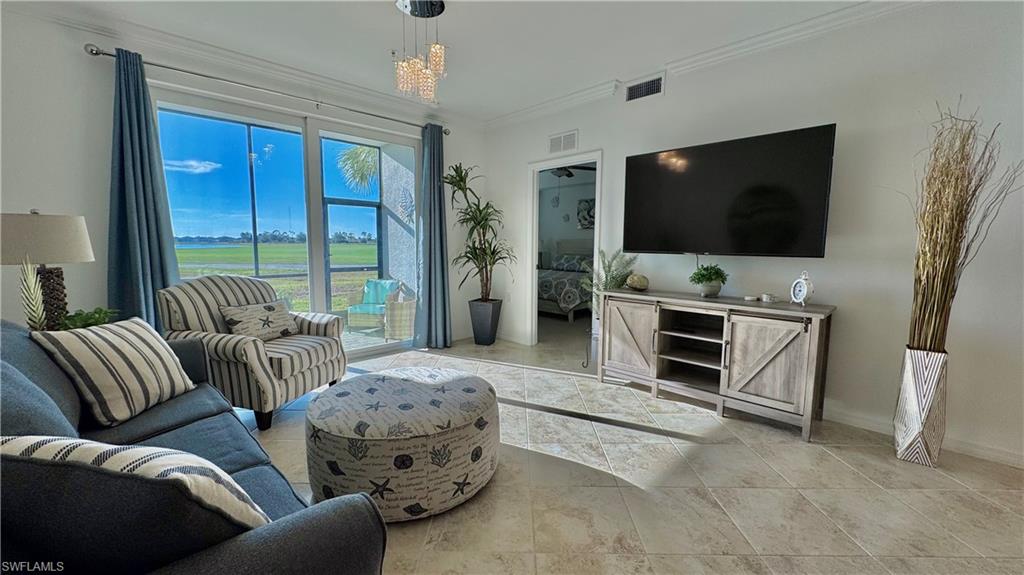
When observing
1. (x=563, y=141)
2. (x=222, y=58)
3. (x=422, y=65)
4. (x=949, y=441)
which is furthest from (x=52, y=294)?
(x=949, y=441)

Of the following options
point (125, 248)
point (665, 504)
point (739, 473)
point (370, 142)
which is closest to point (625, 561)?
point (665, 504)

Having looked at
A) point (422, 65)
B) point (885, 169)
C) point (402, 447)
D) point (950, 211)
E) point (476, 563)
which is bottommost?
point (476, 563)

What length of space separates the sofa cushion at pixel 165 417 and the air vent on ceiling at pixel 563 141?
3.48 meters

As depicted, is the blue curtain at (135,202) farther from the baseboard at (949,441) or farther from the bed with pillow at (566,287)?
the baseboard at (949,441)

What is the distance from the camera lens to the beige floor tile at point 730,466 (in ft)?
6.57

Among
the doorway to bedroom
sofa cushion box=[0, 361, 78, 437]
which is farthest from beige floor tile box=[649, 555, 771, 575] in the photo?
the doorway to bedroom

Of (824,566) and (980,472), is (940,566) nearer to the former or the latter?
(824,566)

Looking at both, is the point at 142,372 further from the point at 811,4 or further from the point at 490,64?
the point at 811,4

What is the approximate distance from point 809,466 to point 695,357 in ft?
3.17

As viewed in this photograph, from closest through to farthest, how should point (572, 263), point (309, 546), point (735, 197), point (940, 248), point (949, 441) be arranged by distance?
point (309, 546)
point (940, 248)
point (949, 441)
point (735, 197)
point (572, 263)

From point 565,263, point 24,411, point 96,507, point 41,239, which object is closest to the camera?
point 96,507

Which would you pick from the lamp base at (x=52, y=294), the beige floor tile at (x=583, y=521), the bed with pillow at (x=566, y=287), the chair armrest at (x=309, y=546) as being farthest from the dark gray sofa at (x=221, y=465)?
the bed with pillow at (x=566, y=287)

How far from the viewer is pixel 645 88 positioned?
3457 millimetres

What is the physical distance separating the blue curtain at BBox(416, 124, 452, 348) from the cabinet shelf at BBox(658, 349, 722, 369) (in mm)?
2397
